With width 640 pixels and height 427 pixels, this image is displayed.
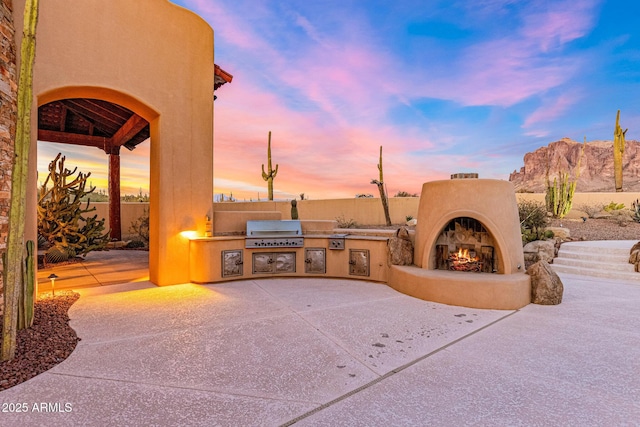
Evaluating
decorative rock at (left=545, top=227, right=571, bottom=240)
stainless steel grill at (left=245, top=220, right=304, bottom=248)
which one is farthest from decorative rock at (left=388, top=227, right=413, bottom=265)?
decorative rock at (left=545, top=227, right=571, bottom=240)

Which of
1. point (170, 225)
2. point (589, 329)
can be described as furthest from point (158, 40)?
point (589, 329)

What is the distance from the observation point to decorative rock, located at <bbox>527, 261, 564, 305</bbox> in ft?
17.9

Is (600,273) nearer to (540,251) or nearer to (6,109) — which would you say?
(540,251)

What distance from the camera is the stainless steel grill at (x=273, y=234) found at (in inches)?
Result: 288

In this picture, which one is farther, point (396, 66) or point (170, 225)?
point (396, 66)

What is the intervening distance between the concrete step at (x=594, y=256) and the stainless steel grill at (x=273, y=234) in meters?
8.31

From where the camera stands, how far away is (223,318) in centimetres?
474

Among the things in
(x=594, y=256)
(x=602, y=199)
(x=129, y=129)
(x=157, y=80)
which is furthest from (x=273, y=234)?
(x=602, y=199)

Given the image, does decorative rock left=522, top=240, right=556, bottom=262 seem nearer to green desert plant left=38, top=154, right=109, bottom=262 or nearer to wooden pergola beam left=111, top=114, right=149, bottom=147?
wooden pergola beam left=111, top=114, right=149, bottom=147

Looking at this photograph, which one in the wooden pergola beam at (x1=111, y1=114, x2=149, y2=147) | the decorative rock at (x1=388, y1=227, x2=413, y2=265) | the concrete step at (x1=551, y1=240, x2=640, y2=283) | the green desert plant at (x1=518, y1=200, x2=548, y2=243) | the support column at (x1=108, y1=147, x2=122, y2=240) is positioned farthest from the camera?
the support column at (x1=108, y1=147, x2=122, y2=240)

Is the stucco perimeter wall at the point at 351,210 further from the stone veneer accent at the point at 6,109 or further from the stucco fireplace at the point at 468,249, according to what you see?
the stone veneer accent at the point at 6,109

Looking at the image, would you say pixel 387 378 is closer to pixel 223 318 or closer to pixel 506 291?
pixel 223 318

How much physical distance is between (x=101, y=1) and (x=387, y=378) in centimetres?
864

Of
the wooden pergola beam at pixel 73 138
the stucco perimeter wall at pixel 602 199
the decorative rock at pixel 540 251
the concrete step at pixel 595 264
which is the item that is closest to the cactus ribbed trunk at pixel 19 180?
the wooden pergola beam at pixel 73 138
